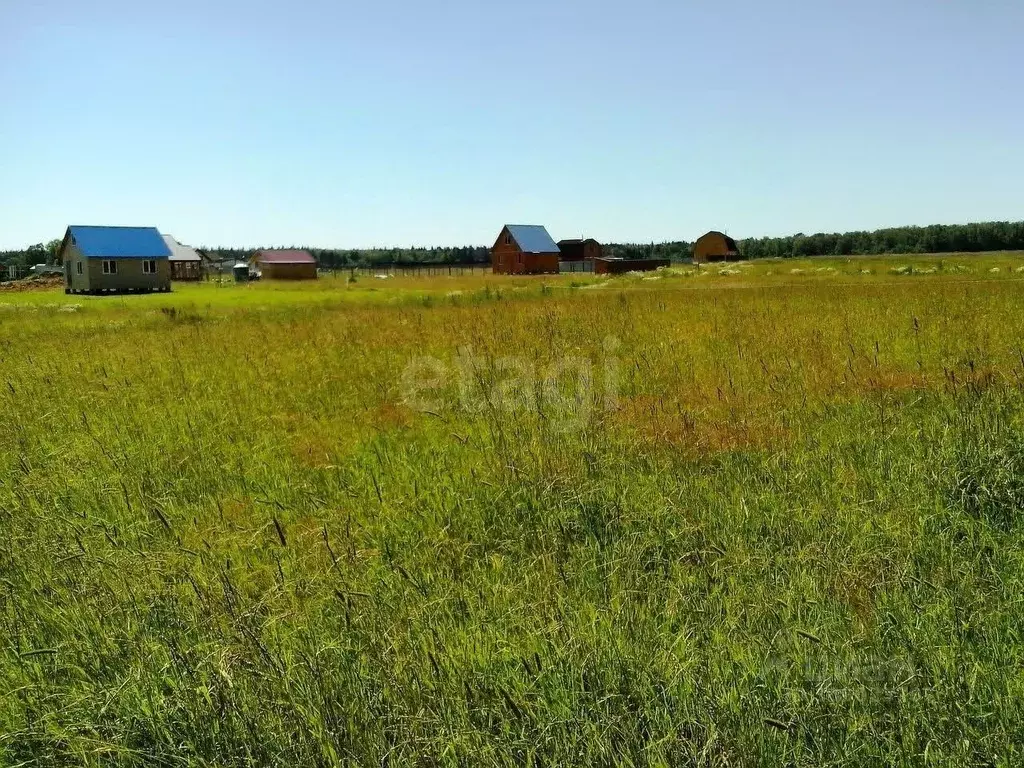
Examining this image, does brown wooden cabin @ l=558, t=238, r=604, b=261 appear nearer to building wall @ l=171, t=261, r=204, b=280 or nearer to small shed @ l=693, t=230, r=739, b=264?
small shed @ l=693, t=230, r=739, b=264

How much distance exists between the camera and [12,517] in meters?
5.02

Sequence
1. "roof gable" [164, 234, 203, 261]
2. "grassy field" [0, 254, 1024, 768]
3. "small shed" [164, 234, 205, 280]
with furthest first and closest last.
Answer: "roof gable" [164, 234, 203, 261] → "small shed" [164, 234, 205, 280] → "grassy field" [0, 254, 1024, 768]

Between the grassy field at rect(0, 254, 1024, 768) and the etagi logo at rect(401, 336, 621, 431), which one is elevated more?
the etagi logo at rect(401, 336, 621, 431)

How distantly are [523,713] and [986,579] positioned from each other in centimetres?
252

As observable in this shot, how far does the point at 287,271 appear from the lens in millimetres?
87875

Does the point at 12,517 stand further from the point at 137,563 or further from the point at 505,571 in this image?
the point at 505,571

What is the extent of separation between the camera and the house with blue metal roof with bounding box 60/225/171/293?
56094 millimetres

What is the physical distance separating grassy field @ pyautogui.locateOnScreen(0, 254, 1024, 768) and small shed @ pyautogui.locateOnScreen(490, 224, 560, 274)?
7323cm

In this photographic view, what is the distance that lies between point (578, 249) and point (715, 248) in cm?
1945

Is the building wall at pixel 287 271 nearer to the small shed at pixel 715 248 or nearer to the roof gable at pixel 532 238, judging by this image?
the roof gable at pixel 532 238

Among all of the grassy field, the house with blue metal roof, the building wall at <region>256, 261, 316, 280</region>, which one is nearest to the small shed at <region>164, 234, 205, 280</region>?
the building wall at <region>256, 261, 316, 280</region>

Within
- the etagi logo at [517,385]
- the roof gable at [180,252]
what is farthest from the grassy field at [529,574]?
the roof gable at [180,252]

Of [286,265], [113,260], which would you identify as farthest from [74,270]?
[286,265]

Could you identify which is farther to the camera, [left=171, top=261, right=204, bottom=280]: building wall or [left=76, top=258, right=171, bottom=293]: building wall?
[left=171, top=261, right=204, bottom=280]: building wall
